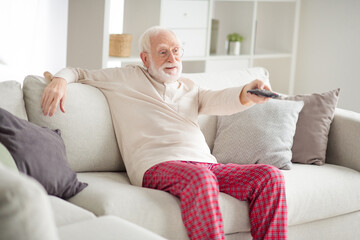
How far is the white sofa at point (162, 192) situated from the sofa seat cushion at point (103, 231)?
22 cm

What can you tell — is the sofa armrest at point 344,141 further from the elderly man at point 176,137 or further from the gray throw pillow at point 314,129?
the elderly man at point 176,137

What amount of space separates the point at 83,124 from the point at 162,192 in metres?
0.50

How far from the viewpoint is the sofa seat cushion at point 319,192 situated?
2.56 meters

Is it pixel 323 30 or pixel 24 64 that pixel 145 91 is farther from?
pixel 323 30

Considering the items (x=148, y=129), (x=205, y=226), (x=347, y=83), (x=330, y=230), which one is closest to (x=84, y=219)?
(x=205, y=226)

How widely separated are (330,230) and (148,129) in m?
0.99

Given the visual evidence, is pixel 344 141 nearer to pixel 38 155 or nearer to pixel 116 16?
pixel 38 155

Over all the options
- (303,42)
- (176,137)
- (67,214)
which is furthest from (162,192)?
(303,42)

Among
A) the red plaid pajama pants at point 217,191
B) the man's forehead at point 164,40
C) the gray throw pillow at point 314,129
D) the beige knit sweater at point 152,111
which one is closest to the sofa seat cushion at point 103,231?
the red plaid pajama pants at point 217,191

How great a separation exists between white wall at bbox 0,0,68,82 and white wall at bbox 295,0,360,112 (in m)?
1.95

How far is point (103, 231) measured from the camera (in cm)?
167

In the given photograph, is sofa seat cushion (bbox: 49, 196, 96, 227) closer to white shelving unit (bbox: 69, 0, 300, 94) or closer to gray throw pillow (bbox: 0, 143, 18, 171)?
gray throw pillow (bbox: 0, 143, 18, 171)

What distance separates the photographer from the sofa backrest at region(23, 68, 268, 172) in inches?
97.6

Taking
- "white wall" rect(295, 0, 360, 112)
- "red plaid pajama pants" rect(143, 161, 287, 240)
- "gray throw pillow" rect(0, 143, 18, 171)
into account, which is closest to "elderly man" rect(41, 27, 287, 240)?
"red plaid pajama pants" rect(143, 161, 287, 240)
